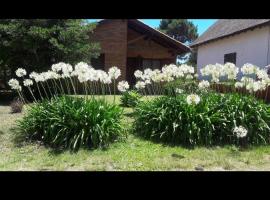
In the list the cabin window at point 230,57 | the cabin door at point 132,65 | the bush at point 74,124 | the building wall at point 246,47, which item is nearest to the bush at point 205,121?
the bush at point 74,124

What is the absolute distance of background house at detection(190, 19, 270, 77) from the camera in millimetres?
16547

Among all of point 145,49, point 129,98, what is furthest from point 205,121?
point 145,49

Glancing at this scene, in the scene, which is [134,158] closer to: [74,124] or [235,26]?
[74,124]

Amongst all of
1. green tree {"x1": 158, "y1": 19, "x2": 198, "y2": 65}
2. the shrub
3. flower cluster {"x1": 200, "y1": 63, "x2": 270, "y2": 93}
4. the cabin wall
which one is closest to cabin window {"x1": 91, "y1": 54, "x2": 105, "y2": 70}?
the cabin wall

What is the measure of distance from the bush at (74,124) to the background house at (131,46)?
12.3 meters

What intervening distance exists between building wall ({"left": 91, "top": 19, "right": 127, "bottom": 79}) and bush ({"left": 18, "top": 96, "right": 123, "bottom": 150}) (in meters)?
12.3

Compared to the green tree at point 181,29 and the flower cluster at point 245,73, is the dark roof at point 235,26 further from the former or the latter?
the green tree at point 181,29

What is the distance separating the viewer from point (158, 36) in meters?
21.4

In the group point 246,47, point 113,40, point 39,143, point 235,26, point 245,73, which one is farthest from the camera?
point 113,40

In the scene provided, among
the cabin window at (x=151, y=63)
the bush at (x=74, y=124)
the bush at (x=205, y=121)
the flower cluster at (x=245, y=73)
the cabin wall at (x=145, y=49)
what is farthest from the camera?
the cabin window at (x=151, y=63)

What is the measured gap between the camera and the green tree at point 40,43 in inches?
524

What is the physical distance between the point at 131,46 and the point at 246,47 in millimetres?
6991
